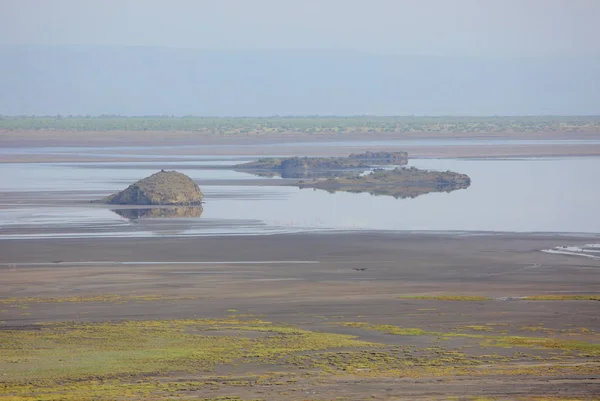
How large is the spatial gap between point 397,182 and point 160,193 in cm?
1512

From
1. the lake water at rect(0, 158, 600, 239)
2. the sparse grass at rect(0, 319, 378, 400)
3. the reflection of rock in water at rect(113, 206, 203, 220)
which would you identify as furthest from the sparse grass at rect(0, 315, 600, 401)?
the reflection of rock in water at rect(113, 206, 203, 220)

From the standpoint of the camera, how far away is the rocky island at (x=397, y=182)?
5672cm

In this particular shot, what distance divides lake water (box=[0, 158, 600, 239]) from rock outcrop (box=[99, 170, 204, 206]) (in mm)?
980

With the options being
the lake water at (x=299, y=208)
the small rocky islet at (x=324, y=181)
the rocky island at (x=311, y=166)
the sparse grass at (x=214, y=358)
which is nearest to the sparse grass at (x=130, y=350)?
the sparse grass at (x=214, y=358)

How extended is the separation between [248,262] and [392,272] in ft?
13.0

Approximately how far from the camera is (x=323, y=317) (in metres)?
23.6

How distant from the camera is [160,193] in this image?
155 ft

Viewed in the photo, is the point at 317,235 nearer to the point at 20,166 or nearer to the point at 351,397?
the point at 351,397

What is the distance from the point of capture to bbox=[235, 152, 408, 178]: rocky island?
6731cm

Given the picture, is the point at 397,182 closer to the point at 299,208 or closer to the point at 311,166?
the point at 311,166

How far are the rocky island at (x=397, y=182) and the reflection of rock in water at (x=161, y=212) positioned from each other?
11.7 metres

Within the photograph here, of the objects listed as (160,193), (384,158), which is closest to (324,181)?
(160,193)

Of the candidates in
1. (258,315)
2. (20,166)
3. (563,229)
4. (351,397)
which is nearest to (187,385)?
(351,397)

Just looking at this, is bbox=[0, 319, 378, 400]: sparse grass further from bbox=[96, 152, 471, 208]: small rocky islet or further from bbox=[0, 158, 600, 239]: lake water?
bbox=[96, 152, 471, 208]: small rocky islet
